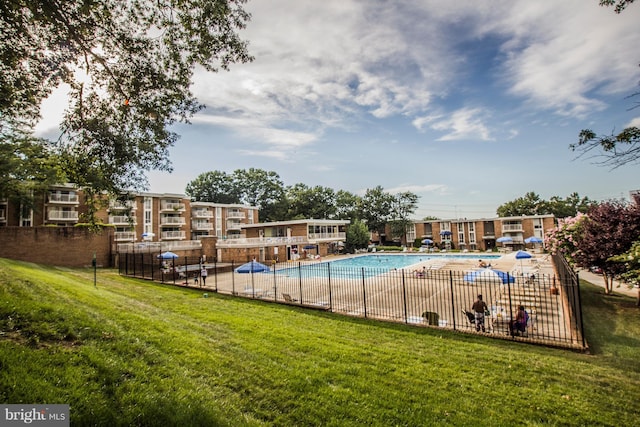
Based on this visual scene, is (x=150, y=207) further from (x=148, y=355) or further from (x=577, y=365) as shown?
(x=577, y=365)

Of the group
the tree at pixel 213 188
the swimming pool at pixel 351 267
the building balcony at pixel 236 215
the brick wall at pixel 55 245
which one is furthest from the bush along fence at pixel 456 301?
the tree at pixel 213 188

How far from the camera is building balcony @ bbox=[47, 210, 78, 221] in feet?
114

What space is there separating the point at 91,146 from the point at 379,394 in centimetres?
971

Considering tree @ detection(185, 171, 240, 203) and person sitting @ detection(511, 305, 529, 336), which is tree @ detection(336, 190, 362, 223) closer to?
tree @ detection(185, 171, 240, 203)

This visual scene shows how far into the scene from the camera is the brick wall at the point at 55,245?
23469 millimetres

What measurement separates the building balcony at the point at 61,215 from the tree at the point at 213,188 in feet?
125

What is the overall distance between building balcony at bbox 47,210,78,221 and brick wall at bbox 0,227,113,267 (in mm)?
12550

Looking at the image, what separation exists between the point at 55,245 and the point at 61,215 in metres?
13.4

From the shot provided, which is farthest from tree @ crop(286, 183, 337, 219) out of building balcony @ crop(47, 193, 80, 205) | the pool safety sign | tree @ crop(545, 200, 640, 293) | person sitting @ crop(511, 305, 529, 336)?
the pool safety sign

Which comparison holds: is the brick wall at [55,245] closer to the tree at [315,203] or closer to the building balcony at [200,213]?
the building balcony at [200,213]

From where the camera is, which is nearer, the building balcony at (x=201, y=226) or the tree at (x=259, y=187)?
the building balcony at (x=201, y=226)

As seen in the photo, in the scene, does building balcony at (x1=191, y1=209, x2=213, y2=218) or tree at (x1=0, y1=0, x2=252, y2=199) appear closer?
tree at (x1=0, y1=0, x2=252, y2=199)

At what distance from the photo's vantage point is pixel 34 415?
10.7 feet

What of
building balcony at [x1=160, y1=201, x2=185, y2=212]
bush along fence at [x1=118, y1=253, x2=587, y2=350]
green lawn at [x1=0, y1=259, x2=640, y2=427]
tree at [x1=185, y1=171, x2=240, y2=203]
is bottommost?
bush along fence at [x1=118, y1=253, x2=587, y2=350]
